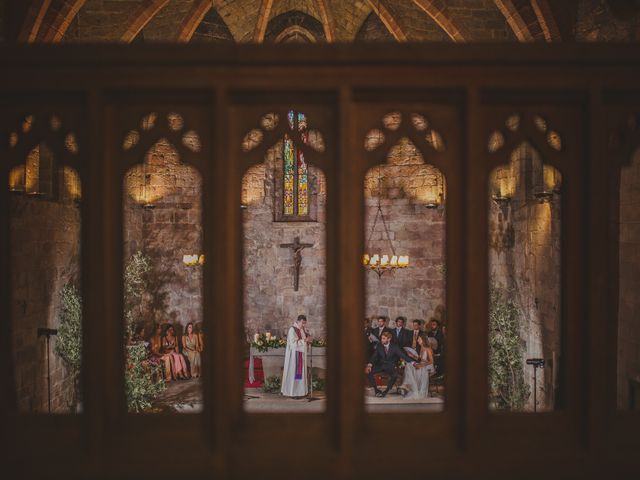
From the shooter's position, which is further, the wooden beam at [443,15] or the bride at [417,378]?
the bride at [417,378]

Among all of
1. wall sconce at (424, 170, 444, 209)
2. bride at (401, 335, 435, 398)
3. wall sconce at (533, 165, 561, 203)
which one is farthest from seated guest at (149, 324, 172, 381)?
wall sconce at (533, 165, 561, 203)

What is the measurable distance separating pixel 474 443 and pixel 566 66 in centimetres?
162

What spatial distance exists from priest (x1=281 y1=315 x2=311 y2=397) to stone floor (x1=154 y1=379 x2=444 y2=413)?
0.18 meters

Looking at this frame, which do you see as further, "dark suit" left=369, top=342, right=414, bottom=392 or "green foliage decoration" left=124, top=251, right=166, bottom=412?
"dark suit" left=369, top=342, right=414, bottom=392

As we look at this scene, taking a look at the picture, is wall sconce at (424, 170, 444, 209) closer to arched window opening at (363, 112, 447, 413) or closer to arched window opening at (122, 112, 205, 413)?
arched window opening at (363, 112, 447, 413)

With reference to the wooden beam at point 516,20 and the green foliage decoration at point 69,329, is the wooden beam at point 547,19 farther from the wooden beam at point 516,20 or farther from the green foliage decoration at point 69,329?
the green foliage decoration at point 69,329

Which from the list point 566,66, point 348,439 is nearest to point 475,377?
point 348,439

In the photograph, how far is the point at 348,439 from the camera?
6.50 ft

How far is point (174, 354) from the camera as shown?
10.1 metres

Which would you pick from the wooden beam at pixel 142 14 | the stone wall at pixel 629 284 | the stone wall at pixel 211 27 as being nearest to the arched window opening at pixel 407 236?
the stone wall at pixel 211 27

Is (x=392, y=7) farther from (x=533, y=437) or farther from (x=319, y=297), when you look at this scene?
(x=533, y=437)

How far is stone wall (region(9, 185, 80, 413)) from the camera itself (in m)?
6.35

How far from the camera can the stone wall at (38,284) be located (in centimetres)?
635

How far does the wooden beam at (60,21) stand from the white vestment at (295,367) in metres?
5.90
